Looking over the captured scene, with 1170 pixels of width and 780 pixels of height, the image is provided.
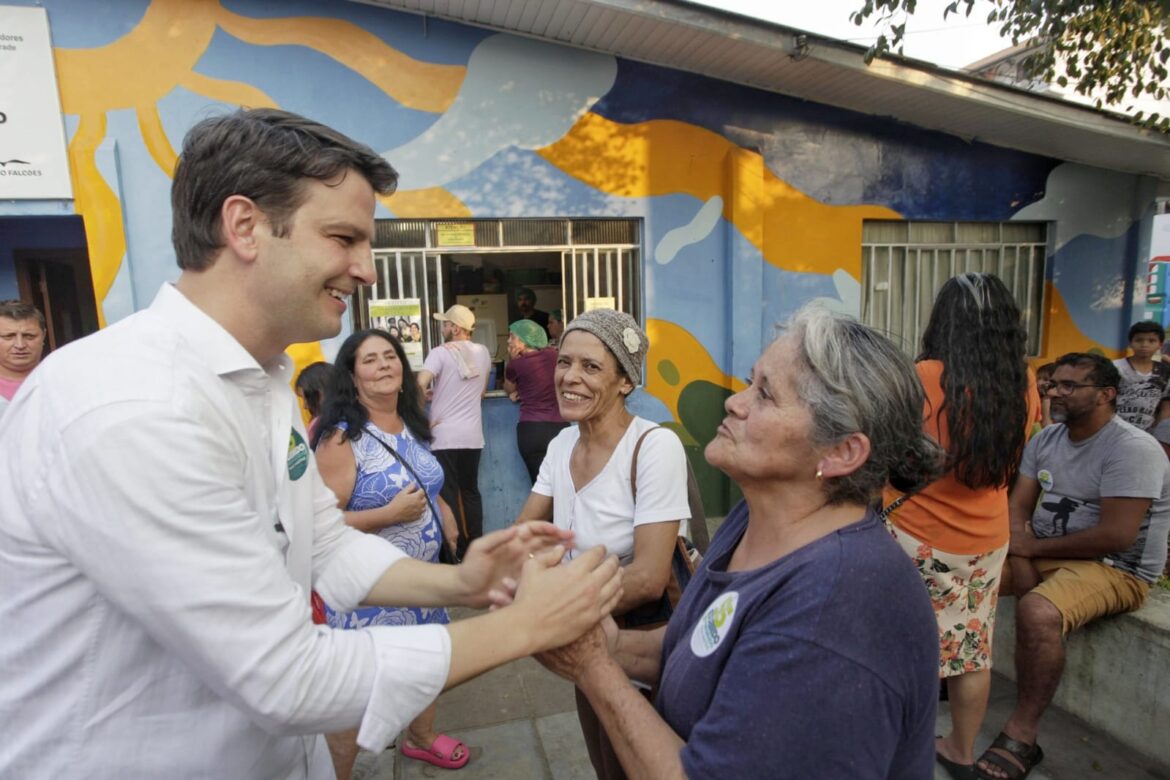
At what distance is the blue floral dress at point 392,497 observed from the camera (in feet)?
8.63

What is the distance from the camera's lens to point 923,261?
692 centimetres

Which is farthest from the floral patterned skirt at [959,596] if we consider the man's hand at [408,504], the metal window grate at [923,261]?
the metal window grate at [923,261]

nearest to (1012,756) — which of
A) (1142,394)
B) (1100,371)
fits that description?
(1100,371)

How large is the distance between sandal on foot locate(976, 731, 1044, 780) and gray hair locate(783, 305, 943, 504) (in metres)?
2.18

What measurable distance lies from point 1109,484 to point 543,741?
9.57 ft

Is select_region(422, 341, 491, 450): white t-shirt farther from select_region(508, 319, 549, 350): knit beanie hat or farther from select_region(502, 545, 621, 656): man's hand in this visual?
select_region(502, 545, 621, 656): man's hand

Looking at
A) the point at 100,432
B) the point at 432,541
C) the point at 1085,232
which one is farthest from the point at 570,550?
the point at 1085,232

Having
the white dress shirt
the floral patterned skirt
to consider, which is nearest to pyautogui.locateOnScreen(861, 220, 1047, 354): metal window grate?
the floral patterned skirt

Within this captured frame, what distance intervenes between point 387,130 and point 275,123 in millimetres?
4502

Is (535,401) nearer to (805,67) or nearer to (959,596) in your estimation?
(959,596)

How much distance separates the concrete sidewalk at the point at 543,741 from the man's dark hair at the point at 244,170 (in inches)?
105

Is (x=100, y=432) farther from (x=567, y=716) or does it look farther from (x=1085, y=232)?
(x=1085, y=232)

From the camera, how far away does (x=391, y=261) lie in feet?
18.2

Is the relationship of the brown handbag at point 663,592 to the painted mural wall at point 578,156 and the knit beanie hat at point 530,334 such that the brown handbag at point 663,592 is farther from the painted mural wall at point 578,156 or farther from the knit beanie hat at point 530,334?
the painted mural wall at point 578,156
